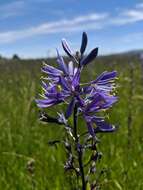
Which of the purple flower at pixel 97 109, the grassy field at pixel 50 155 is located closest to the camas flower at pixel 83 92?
the purple flower at pixel 97 109

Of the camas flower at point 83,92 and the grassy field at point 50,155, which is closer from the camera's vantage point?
the camas flower at point 83,92

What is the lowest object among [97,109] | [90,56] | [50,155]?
[50,155]

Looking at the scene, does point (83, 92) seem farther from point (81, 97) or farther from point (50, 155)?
point (50, 155)

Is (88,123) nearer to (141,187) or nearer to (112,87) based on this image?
(112,87)

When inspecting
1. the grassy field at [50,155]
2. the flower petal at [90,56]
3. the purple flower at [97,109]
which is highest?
the flower petal at [90,56]

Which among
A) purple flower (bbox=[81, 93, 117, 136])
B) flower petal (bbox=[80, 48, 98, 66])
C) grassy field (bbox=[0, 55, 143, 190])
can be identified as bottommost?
grassy field (bbox=[0, 55, 143, 190])

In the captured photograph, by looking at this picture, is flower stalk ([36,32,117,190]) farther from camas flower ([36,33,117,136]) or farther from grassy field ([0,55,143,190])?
grassy field ([0,55,143,190])

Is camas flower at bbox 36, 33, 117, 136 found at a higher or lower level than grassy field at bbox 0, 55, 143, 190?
higher

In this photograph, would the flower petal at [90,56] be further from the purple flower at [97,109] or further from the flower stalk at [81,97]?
the purple flower at [97,109]

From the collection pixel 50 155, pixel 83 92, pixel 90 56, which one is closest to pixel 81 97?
→ pixel 83 92

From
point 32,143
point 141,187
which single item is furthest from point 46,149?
point 141,187

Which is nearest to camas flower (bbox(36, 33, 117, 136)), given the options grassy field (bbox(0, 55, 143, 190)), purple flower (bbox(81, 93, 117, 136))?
purple flower (bbox(81, 93, 117, 136))
